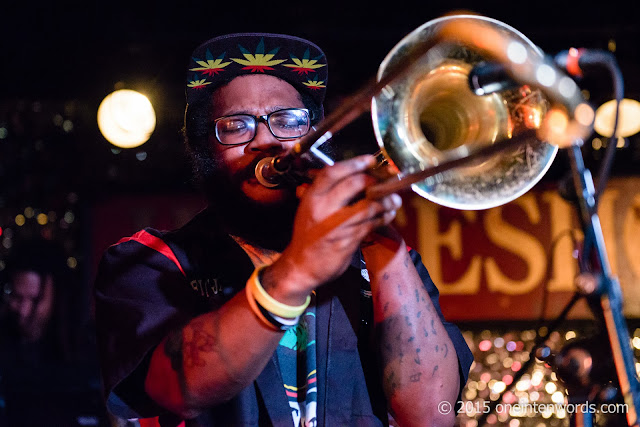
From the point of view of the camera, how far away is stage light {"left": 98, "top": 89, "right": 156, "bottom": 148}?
5.60 meters

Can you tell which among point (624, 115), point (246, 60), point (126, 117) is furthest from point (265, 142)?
point (624, 115)

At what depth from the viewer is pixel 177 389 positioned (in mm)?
1577

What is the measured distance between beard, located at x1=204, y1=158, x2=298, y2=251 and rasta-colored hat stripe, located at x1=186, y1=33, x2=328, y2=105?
1.20 feet

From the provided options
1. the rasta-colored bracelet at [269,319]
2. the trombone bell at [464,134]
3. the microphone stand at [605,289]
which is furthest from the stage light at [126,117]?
the microphone stand at [605,289]

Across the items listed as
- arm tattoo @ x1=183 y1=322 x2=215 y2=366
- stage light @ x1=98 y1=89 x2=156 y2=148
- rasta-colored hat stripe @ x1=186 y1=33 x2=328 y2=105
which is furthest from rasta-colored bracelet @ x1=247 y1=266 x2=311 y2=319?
stage light @ x1=98 y1=89 x2=156 y2=148

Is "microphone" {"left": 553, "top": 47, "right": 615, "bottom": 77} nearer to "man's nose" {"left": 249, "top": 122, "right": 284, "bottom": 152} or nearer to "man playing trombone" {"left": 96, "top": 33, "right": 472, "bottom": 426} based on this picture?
"man playing trombone" {"left": 96, "top": 33, "right": 472, "bottom": 426}

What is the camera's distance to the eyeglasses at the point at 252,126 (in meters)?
2.14

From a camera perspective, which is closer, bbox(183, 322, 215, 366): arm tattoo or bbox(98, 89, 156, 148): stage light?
bbox(183, 322, 215, 366): arm tattoo

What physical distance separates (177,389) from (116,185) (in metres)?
5.35

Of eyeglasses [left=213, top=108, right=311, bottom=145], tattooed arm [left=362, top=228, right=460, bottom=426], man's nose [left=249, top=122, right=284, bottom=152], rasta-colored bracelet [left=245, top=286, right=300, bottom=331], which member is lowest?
tattooed arm [left=362, top=228, right=460, bottom=426]

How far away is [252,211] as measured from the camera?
81.9 inches

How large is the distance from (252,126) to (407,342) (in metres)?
0.95

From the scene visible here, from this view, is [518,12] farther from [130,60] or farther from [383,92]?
[383,92]

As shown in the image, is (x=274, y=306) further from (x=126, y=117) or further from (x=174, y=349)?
(x=126, y=117)
